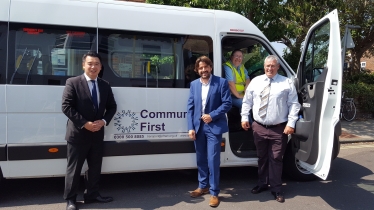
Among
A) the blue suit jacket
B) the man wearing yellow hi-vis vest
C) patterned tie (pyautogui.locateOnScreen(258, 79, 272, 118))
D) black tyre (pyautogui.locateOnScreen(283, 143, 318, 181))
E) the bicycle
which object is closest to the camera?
the blue suit jacket

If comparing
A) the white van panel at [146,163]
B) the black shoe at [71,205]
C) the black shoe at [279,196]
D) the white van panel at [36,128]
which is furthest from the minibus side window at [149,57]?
the black shoe at [279,196]

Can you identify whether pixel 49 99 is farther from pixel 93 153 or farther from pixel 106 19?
pixel 106 19

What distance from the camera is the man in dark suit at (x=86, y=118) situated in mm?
3555

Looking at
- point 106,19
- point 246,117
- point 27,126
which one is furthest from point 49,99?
point 246,117

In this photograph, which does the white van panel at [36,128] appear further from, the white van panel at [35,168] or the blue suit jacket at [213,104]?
the blue suit jacket at [213,104]

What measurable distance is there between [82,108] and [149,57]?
1.11 metres

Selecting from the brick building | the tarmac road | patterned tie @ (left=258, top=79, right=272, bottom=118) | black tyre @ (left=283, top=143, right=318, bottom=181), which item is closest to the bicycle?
the tarmac road

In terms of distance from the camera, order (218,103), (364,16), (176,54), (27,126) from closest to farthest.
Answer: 1. (27,126)
2. (218,103)
3. (176,54)
4. (364,16)

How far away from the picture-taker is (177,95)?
4199 millimetres

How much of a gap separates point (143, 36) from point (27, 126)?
1.75m

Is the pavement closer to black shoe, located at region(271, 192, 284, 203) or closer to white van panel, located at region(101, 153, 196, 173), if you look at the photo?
black shoe, located at region(271, 192, 284, 203)

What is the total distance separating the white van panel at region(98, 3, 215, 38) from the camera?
3.96 metres

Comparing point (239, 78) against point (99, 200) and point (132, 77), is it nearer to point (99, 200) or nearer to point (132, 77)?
point (132, 77)

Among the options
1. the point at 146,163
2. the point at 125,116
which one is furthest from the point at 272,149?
the point at 125,116
